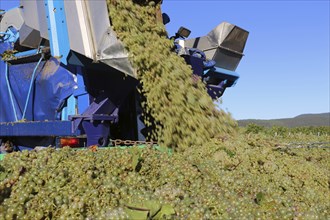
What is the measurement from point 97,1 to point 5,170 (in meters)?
1.83

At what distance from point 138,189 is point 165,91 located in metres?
1.42

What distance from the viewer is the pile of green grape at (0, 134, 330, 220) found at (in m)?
1.88

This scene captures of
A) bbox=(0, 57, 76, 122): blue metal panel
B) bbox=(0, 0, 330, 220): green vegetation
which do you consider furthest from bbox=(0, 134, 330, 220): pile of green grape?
bbox=(0, 57, 76, 122): blue metal panel

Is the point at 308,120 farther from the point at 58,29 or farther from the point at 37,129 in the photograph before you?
the point at 58,29

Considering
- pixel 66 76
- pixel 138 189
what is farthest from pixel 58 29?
pixel 138 189

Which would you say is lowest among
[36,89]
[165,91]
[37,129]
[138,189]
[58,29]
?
[138,189]

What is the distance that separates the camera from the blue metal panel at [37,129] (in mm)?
3743

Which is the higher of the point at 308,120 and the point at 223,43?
the point at 223,43

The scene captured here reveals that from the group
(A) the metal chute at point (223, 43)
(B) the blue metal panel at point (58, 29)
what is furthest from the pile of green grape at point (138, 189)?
(A) the metal chute at point (223, 43)

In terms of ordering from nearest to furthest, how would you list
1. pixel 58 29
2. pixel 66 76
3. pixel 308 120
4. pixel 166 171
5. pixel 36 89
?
pixel 166 171, pixel 58 29, pixel 66 76, pixel 36 89, pixel 308 120

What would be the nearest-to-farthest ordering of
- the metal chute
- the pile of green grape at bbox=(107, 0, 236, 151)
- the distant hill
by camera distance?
the pile of green grape at bbox=(107, 0, 236, 151) → the metal chute → the distant hill

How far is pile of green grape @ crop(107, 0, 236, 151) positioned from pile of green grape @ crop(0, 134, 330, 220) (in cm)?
27

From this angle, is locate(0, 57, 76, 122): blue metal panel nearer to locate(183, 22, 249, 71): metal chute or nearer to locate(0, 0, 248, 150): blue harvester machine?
locate(0, 0, 248, 150): blue harvester machine

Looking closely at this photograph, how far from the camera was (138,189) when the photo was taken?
2256mm
